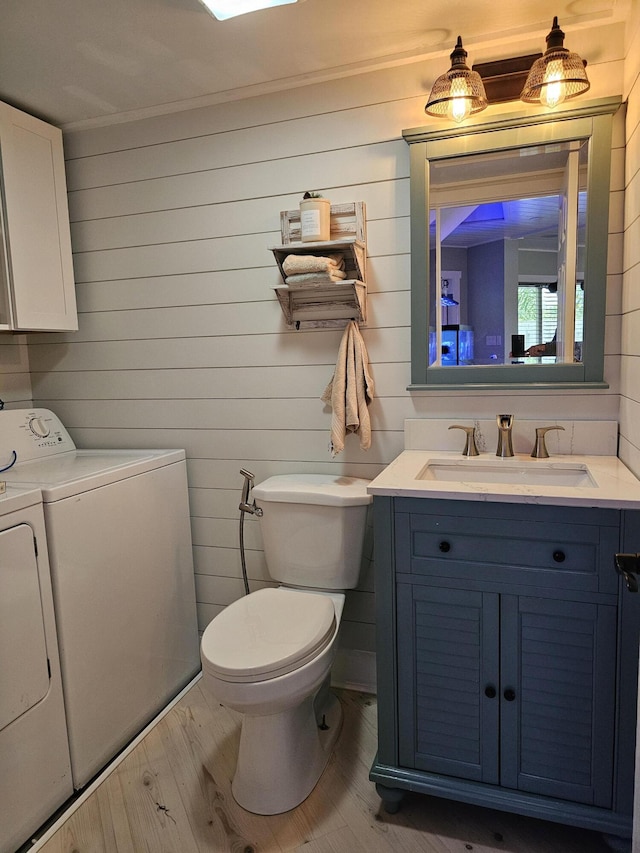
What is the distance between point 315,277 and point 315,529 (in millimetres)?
849

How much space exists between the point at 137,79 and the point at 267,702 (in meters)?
2.06

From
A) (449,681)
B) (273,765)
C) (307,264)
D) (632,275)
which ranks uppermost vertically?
(307,264)

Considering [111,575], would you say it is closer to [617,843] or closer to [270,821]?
[270,821]

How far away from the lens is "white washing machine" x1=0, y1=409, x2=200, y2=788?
1.69 m

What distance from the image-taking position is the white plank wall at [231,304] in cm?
193

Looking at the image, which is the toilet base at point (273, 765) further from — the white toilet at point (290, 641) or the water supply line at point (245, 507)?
the water supply line at point (245, 507)

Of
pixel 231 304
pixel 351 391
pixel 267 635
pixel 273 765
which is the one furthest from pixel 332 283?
pixel 273 765

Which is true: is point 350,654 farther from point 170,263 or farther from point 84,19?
point 84,19

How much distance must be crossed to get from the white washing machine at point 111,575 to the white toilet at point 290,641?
0.38m

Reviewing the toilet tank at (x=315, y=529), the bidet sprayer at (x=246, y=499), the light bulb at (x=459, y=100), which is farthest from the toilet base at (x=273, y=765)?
the light bulb at (x=459, y=100)

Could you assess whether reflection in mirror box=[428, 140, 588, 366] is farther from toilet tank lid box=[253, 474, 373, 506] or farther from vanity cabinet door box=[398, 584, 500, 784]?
vanity cabinet door box=[398, 584, 500, 784]

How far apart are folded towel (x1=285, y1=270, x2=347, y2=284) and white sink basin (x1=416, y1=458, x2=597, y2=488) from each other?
2.25 feet

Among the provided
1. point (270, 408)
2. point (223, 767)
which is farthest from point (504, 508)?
point (223, 767)

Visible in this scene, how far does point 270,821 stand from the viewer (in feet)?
5.18
